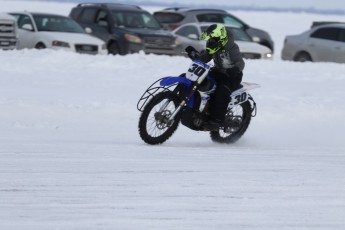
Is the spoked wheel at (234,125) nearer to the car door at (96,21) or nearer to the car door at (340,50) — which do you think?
the car door at (96,21)

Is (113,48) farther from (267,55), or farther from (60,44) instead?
(267,55)

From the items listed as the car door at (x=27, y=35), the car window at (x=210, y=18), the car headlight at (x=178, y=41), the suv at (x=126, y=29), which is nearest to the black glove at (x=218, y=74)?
the car door at (x=27, y=35)

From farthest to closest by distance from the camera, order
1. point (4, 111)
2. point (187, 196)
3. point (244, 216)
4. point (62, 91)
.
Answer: point (62, 91), point (4, 111), point (187, 196), point (244, 216)

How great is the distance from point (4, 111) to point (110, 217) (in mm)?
8640

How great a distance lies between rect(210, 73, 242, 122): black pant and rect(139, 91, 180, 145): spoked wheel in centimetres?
60

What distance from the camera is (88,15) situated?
2991 centimetres

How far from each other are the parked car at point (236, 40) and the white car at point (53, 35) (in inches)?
127

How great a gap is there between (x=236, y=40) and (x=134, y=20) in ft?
10.3

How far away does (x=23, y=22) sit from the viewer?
2697 centimetres

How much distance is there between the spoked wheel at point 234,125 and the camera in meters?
13.0

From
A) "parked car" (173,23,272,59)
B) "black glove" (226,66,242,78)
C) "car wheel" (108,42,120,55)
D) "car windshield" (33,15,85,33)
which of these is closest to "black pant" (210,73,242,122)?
"black glove" (226,66,242,78)

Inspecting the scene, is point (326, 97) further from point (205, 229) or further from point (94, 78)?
point (205, 229)

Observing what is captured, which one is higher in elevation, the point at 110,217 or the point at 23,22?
the point at 110,217

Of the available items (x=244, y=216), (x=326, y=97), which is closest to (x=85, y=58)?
(x=326, y=97)
